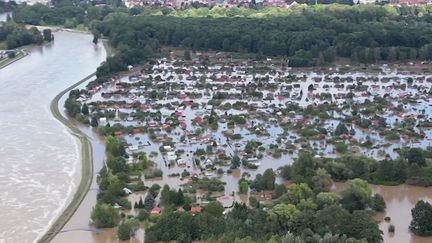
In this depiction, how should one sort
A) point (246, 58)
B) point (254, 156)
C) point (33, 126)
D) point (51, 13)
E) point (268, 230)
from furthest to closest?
point (51, 13)
point (246, 58)
point (33, 126)
point (254, 156)
point (268, 230)

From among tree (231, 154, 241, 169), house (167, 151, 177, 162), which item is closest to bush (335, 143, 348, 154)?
tree (231, 154, 241, 169)

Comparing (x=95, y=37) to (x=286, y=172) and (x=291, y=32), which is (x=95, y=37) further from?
(x=286, y=172)

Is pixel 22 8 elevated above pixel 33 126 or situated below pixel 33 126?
above

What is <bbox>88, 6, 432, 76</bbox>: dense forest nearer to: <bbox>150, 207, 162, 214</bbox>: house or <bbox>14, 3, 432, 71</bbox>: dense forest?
<bbox>14, 3, 432, 71</bbox>: dense forest

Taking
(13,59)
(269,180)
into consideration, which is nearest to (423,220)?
(269,180)

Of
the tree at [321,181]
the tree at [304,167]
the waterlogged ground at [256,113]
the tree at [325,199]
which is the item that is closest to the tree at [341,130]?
the waterlogged ground at [256,113]

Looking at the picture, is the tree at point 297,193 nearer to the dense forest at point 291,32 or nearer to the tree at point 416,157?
the tree at point 416,157

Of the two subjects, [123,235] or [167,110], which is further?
[167,110]

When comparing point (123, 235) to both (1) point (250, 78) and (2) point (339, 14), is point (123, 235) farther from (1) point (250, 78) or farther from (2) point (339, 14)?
(2) point (339, 14)

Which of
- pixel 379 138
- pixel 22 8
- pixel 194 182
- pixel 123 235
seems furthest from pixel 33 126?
pixel 22 8
